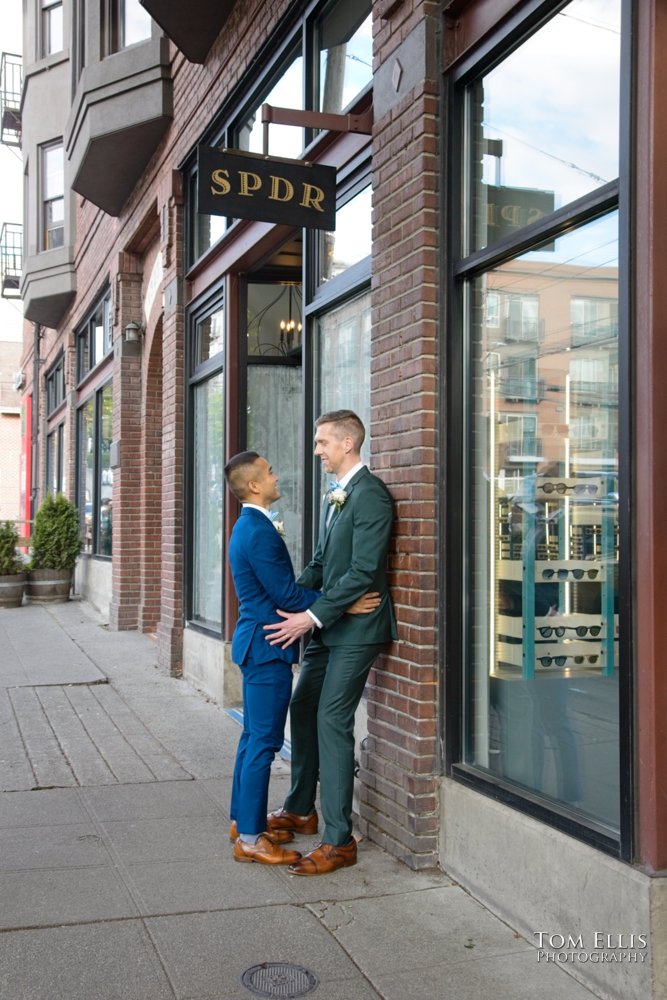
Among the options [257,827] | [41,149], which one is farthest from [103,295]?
[257,827]

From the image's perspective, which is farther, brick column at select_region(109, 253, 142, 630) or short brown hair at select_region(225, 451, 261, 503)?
brick column at select_region(109, 253, 142, 630)

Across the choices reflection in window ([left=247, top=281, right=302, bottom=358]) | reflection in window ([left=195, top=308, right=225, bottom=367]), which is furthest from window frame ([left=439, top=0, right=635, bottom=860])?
reflection in window ([left=247, top=281, right=302, bottom=358])

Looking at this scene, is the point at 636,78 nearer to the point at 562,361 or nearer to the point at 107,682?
the point at 562,361

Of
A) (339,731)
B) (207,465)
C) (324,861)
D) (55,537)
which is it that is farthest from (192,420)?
(55,537)

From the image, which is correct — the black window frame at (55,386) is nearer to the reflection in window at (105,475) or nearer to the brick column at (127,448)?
the reflection in window at (105,475)

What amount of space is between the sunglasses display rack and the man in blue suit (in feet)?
2.18

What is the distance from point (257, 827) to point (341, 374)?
275 centimetres

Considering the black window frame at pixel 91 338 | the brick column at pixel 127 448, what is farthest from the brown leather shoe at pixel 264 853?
the black window frame at pixel 91 338

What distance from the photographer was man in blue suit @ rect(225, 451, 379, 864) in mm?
4504

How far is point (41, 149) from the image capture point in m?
19.0

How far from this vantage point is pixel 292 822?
487 centimetres

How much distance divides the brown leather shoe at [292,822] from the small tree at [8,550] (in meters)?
11.0

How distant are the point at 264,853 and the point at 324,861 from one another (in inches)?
11.4

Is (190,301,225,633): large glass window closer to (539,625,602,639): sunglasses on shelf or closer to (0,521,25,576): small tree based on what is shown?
(539,625,602,639): sunglasses on shelf
